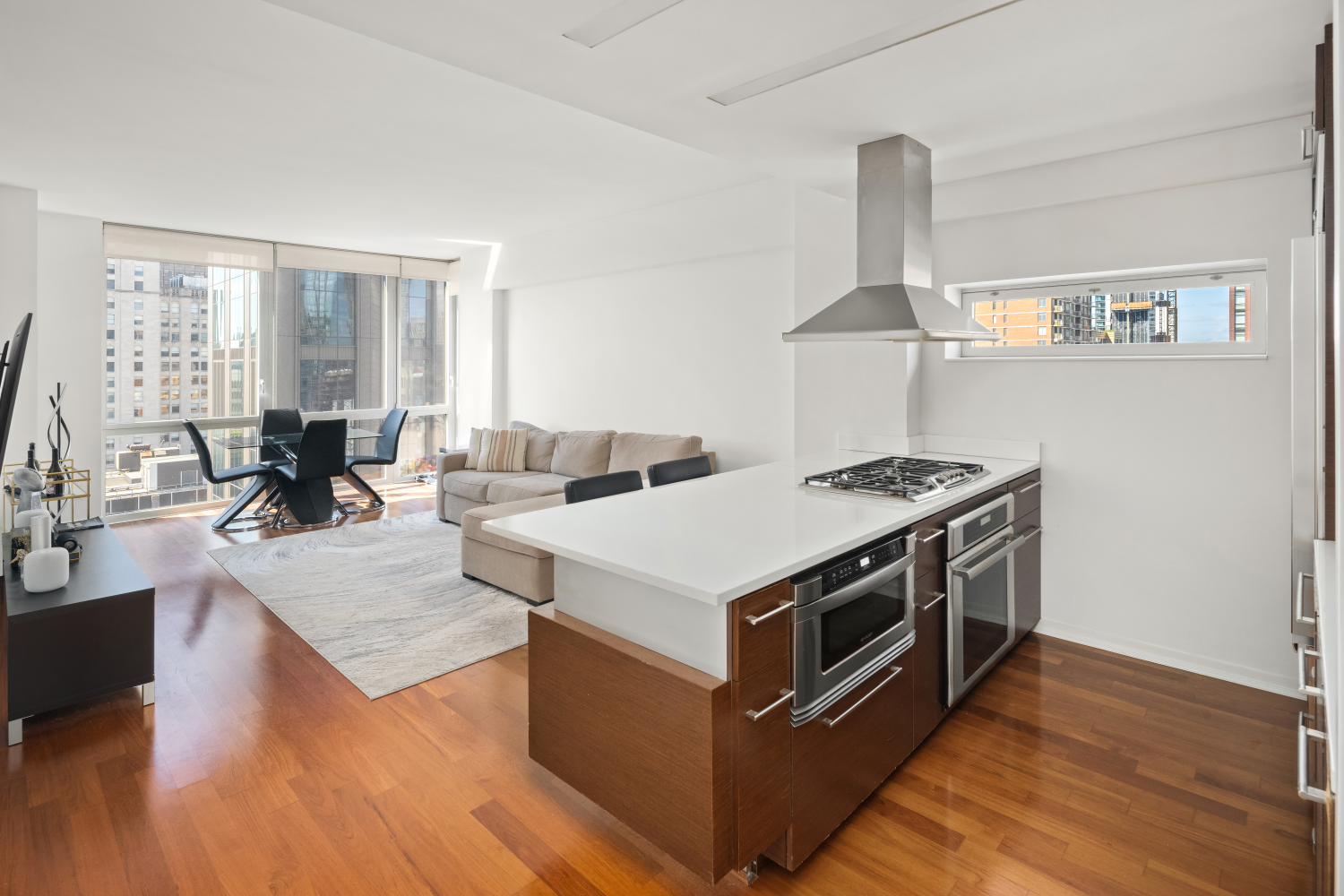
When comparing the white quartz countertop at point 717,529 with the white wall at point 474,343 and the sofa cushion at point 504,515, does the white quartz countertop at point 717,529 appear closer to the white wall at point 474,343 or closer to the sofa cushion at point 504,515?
the sofa cushion at point 504,515

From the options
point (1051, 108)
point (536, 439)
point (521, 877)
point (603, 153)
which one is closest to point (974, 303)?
point (1051, 108)

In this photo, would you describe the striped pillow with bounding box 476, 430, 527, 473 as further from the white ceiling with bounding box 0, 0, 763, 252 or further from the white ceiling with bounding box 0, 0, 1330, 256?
the white ceiling with bounding box 0, 0, 1330, 256

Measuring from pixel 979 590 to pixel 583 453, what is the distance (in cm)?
352

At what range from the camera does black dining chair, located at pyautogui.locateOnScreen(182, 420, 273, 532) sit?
5355mm

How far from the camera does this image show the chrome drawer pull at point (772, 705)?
5.02ft

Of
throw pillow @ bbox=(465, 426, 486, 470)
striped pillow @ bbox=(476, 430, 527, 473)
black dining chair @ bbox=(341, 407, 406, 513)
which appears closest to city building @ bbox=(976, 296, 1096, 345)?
striped pillow @ bbox=(476, 430, 527, 473)

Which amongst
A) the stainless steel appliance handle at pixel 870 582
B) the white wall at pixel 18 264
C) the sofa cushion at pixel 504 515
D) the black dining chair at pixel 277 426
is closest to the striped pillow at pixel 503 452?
the sofa cushion at pixel 504 515

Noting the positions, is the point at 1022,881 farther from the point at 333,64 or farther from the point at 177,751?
the point at 333,64

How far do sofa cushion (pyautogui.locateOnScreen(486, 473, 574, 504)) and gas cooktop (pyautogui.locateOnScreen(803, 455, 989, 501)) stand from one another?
244cm

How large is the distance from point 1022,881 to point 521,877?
1.28 m

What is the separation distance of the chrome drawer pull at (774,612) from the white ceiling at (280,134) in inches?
98.1

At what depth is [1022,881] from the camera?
1694 millimetres

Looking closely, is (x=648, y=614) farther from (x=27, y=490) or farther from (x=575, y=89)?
(x=27, y=490)

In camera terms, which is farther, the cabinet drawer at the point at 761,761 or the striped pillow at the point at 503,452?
the striped pillow at the point at 503,452
